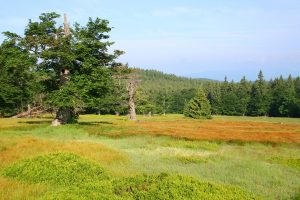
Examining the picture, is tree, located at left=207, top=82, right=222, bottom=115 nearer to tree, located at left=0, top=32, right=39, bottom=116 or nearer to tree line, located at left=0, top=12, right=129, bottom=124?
tree, located at left=0, top=32, right=39, bottom=116

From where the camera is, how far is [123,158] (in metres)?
19.8

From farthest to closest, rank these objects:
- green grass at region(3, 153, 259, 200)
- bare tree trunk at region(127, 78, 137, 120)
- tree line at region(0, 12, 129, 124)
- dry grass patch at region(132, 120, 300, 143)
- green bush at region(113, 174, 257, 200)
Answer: bare tree trunk at region(127, 78, 137, 120) < tree line at region(0, 12, 129, 124) < dry grass patch at region(132, 120, 300, 143) < green bush at region(113, 174, 257, 200) < green grass at region(3, 153, 259, 200)

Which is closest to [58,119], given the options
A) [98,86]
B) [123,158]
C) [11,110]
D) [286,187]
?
[98,86]

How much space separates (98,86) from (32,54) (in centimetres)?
833

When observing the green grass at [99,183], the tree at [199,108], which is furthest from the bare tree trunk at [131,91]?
the green grass at [99,183]

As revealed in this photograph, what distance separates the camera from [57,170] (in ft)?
46.3

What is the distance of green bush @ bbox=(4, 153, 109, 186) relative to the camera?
44.6 feet

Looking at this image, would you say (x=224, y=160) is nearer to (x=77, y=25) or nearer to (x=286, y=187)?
(x=286, y=187)

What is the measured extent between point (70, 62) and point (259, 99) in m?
106

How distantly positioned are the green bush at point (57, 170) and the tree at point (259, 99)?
130212 millimetres

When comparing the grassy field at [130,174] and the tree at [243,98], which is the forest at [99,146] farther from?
the tree at [243,98]

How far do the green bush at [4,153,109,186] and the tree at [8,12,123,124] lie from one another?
2787 cm

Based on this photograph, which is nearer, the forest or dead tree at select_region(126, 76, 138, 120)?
the forest

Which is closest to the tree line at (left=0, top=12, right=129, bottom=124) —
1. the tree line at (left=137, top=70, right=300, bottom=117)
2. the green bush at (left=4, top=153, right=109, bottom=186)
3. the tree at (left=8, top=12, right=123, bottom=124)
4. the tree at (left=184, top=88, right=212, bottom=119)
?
the tree at (left=8, top=12, right=123, bottom=124)
